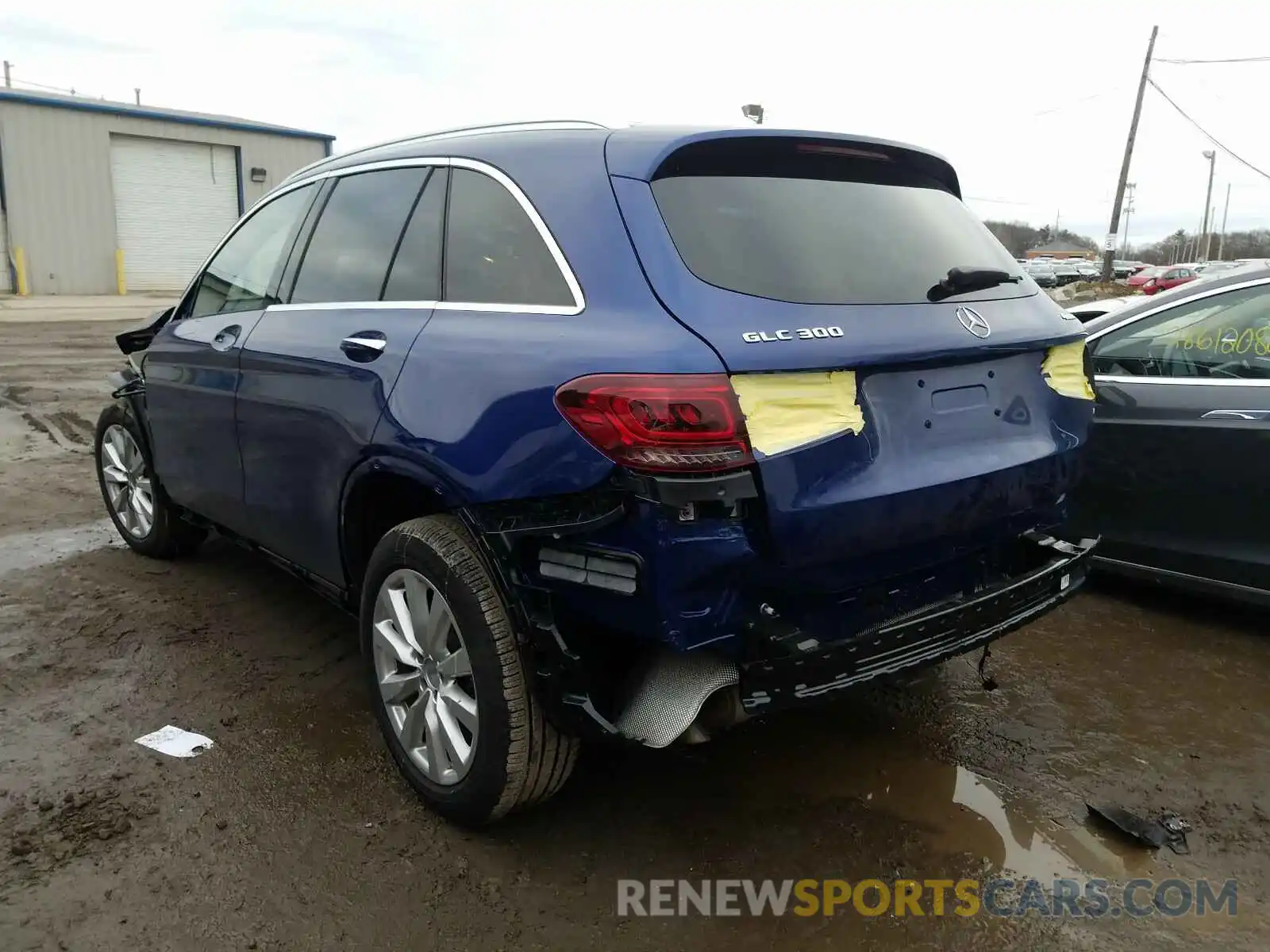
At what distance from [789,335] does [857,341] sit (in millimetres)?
193

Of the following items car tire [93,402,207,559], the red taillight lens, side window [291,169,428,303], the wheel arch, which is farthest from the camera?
car tire [93,402,207,559]

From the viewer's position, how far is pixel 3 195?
25.5 meters

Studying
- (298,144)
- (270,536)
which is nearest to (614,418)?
(270,536)

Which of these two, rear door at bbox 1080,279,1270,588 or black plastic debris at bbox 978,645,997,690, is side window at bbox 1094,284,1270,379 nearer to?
rear door at bbox 1080,279,1270,588

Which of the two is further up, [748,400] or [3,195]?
[3,195]

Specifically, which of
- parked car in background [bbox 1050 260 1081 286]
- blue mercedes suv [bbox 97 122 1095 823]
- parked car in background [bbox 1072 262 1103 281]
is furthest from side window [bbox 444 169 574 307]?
parked car in background [bbox 1072 262 1103 281]

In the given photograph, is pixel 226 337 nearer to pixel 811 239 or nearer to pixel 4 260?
pixel 811 239

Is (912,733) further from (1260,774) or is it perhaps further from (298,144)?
(298,144)

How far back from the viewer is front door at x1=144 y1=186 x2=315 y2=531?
12.6ft

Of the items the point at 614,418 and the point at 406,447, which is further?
the point at 406,447

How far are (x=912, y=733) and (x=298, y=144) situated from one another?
32378 mm

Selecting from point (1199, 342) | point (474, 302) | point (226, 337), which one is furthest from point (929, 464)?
point (226, 337)

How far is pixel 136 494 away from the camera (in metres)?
5.07

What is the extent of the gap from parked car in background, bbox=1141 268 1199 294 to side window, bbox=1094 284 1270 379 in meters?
24.9
